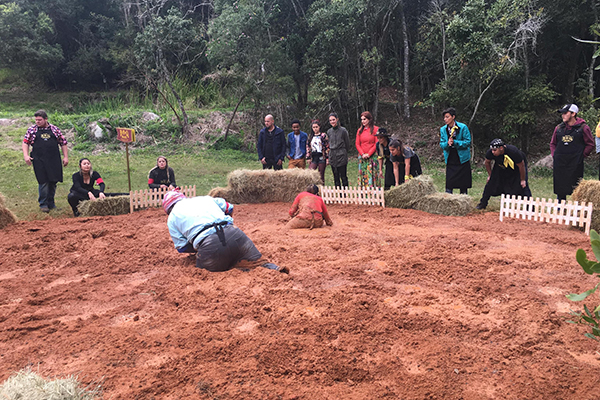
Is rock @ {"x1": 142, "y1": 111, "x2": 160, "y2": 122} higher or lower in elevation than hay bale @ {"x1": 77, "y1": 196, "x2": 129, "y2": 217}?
higher

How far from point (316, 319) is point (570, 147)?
19.4 ft

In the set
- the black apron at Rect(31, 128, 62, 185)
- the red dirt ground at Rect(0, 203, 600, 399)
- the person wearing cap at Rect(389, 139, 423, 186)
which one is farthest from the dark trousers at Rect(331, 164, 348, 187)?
the black apron at Rect(31, 128, 62, 185)

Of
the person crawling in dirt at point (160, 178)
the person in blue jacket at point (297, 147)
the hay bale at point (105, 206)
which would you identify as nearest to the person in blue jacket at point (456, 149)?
the person in blue jacket at point (297, 147)

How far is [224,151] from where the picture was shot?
59.1 feet

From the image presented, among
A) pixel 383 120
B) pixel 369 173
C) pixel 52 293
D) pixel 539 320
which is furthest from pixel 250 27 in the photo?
pixel 539 320

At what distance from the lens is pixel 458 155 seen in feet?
25.9

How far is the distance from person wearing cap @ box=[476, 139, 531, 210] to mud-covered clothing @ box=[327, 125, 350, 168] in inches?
115

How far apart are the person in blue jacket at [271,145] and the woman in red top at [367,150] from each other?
2009 mm

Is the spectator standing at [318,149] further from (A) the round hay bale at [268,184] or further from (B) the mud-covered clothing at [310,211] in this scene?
(B) the mud-covered clothing at [310,211]

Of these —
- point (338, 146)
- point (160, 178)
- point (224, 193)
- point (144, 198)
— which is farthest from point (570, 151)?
point (144, 198)

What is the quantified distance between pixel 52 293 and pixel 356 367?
336cm

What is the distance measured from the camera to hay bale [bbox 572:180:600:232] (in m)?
6.28

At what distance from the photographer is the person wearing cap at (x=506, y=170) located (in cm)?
735

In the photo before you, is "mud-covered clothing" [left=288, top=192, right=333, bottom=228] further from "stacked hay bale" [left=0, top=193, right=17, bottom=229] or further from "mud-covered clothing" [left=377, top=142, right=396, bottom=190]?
"stacked hay bale" [left=0, top=193, right=17, bottom=229]
